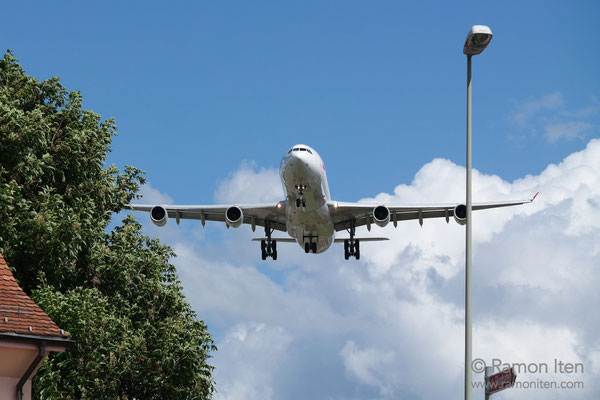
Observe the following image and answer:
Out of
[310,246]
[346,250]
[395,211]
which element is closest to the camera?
[310,246]

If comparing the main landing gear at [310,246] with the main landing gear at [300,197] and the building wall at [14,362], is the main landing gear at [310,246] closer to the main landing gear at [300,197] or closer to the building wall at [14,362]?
the main landing gear at [300,197]

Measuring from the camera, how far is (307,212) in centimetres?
4219

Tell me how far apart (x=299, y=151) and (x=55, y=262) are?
13.1 meters

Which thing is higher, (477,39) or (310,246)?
(310,246)

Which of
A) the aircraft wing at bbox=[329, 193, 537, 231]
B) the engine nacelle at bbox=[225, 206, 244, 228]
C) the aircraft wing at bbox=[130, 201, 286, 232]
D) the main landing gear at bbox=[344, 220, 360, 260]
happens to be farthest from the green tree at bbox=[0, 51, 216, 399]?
the main landing gear at bbox=[344, 220, 360, 260]

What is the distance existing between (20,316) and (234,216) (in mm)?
28022

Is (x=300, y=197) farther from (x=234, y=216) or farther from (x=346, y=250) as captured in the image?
(x=346, y=250)

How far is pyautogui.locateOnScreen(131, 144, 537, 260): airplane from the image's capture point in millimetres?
40406

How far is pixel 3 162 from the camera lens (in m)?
31.0

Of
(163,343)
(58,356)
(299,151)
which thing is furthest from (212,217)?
(58,356)

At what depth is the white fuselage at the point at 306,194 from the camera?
39.8 m

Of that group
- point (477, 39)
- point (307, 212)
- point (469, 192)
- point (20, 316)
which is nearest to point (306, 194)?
point (307, 212)

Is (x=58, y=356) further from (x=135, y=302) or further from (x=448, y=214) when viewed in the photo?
(x=448, y=214)

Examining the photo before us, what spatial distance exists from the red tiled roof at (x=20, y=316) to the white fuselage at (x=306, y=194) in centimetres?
2224
